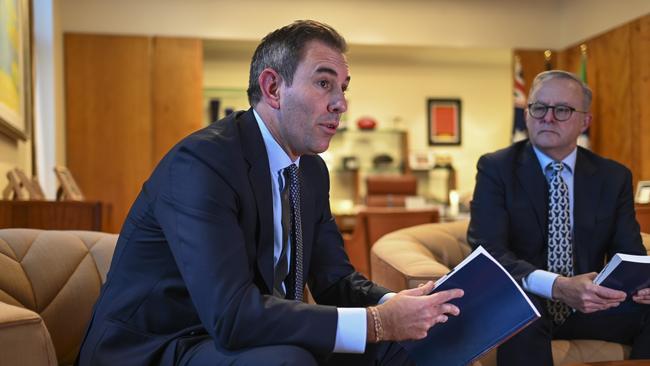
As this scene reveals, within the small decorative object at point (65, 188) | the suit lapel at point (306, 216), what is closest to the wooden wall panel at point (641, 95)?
the small decorative object at point (65, 188)

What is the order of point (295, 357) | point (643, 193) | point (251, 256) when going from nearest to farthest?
1. point (295, 357)
2. point (251, 256)
3. point (643, 193)

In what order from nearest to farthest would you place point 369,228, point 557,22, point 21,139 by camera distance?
1. point 21,139
2. point 369,228
3. point 557,22

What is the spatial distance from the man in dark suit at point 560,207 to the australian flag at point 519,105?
4.39m

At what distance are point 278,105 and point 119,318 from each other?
0.62 m

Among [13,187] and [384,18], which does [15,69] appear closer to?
[13,187]

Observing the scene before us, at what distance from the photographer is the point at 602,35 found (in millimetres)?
7023

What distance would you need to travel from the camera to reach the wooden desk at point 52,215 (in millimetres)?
3242

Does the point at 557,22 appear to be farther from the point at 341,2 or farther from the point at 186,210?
the point at 186,210

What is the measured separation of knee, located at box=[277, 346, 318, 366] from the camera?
128 cm

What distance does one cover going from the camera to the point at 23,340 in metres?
1.38

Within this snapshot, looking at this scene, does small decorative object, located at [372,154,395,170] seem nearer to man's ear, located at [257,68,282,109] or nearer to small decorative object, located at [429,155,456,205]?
small decorative object, located at [429,155,456,205]

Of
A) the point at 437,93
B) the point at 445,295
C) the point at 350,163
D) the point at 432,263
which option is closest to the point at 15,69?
the point at 432,263

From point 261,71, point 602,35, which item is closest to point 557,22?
point 602,35

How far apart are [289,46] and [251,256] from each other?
0.51 meters
